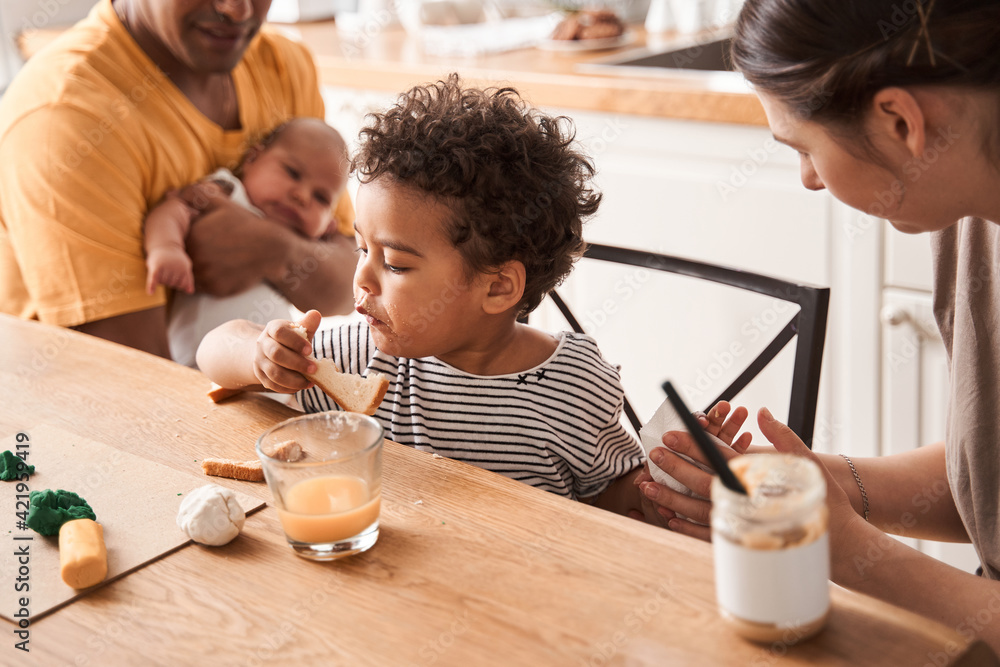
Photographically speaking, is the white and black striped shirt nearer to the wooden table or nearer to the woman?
the woman

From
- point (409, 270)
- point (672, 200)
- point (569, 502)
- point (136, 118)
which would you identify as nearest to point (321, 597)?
point (569, 502)

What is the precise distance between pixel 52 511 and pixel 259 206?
1024 mm

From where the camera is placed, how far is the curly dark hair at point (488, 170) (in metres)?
1.06

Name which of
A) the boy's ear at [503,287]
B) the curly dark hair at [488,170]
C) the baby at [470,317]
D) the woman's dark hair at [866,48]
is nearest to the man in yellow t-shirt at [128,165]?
the baby at [470,317]

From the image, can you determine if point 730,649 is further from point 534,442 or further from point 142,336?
point 142,336

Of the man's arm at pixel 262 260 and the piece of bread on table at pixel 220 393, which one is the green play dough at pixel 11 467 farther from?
the man's arm at pixel 262 260

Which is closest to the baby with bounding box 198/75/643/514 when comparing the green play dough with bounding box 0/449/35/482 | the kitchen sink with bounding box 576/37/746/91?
the green play dough with bounding box 0/449/35/482

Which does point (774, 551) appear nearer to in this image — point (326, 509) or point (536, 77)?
point (326, 509)

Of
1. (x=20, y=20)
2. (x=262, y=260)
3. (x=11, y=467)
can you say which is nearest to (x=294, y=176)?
(x=262, y=260)

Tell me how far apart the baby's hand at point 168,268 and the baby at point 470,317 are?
1.21ft

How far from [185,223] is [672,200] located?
1074 millimetres

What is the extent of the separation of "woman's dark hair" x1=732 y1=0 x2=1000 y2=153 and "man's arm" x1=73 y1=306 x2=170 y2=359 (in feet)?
3.51

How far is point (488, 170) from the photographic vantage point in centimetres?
107

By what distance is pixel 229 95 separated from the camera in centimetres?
175
